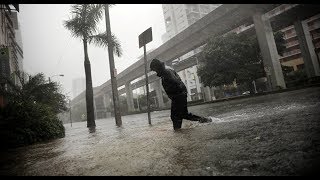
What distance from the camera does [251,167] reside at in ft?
6.10

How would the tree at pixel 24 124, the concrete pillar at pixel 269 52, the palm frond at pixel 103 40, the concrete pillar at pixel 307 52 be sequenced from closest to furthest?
the tree at pixel 24 124 → the palm frond at pixel 103 40 → the concrete pillar at pixel 269 52 → the concrete pillar at pixel 307 52

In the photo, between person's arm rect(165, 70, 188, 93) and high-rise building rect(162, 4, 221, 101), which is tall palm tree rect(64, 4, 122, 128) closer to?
person's arm rect(165, 70, 188, 93)

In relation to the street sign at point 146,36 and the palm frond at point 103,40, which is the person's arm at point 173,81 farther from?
the palm frond at point 103,40

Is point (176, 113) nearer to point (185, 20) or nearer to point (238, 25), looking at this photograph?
point (238, 25)

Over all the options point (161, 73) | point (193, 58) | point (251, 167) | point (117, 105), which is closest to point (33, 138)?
point (161, 73)

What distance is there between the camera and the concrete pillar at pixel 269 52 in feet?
70.5

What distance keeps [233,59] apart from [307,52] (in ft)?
33.3

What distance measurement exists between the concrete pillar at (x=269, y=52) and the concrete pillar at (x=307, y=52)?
848cm

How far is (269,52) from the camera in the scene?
864 inches

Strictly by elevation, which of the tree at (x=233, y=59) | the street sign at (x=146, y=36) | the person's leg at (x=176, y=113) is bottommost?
the person's leg at (x=176, y=113)

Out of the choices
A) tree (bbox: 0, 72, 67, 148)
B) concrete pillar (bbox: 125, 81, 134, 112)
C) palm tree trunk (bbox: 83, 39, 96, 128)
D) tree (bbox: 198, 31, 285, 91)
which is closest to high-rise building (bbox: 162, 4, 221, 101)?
concrete pillar (bbox: 125, 81, 134, 112)

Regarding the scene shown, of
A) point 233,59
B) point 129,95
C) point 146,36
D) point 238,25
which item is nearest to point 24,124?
point 146,36

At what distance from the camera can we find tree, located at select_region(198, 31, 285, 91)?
24656 mm

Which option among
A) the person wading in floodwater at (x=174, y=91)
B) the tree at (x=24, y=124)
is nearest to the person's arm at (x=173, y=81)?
the person wading in floodwater at (x=174, y=91)
